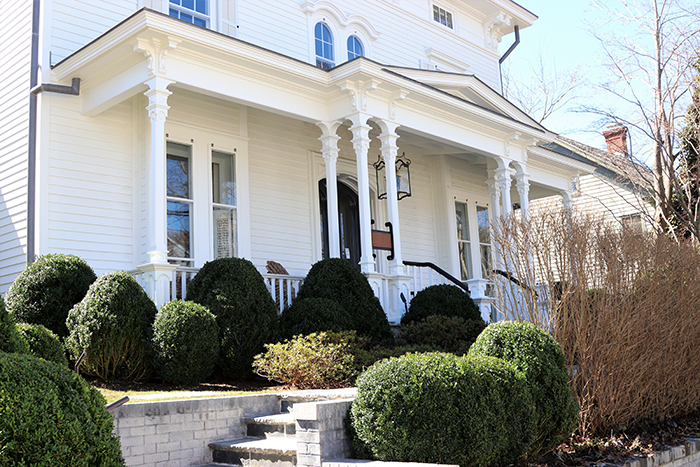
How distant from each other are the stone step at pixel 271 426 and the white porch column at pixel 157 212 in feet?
9.81

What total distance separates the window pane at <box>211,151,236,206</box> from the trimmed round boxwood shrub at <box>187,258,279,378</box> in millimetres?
3227

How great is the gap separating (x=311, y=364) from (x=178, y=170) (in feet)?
16.4

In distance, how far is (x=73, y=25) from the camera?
32.9 ft

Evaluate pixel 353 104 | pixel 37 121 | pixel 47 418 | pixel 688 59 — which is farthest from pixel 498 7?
pixel 47 418

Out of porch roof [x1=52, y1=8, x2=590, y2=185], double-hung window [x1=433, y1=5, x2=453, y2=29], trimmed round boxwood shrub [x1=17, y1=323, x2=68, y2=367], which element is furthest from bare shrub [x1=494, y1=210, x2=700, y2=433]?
double-hung window [x1=433, y1=5, x2=453, y2=29]

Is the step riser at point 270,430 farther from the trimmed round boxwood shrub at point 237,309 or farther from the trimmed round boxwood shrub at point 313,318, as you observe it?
the trimmed round boxwood shrub at point 313,318

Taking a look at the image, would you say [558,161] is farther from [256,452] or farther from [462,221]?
[256,452]

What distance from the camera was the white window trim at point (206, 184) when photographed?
34.6 ft

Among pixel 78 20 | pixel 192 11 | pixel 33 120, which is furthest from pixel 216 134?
pixel 33 120

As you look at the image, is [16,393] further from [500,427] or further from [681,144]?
[681,144]

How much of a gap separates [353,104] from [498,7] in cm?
881

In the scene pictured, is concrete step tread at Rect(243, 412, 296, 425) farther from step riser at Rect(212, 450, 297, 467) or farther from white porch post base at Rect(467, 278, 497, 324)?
white porch post base at Rect(467, 278, 497, 324)

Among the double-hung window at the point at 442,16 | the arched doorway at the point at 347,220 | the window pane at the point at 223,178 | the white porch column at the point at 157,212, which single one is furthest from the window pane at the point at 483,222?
the white porch column at the point at 157,212

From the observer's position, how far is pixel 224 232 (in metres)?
11.0
